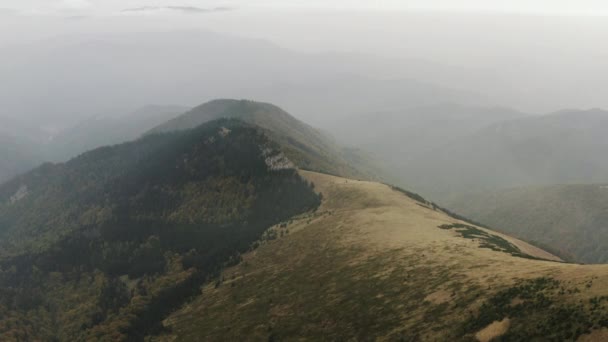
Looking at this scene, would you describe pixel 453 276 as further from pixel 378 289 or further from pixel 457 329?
pixel 457 329

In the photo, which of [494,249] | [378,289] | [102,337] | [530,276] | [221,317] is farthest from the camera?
[102,337]

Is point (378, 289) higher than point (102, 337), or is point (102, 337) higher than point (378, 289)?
point (378, 289)

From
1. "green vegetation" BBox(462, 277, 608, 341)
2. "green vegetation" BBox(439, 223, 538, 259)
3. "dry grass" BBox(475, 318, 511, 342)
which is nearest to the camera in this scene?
"green vegetation" BBox(462, 277, 608, 341)

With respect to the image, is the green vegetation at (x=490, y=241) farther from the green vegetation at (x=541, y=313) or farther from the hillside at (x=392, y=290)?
the green vegetation at (x=541, y=313)

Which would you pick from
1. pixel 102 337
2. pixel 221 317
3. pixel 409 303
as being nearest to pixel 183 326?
pixel 221 317

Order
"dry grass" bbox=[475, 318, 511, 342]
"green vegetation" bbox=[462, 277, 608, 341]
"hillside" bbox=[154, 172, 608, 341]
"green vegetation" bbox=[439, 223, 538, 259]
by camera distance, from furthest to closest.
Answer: "green vegetation" bbox=[439, 223, 538, 259] < "hillside" bbox=[154, 172, 608, 341] < "dry grass" bbox=[475, 318, 511, 342] < "green vegetation" bbox=[462, 277, 608, 341]

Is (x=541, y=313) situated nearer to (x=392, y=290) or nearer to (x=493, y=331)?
(x=493, y=331)

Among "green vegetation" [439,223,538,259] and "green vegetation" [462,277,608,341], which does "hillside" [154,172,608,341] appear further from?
"green vegetation" [439,223,538,259]

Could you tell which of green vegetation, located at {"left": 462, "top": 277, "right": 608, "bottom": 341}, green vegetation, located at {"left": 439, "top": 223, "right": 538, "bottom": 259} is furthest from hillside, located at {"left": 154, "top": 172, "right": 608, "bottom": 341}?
green vegetation, located at {"left": 439, "top": 223, "right": 538, "bottom": 259}

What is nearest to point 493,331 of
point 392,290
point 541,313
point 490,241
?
point 541,313
